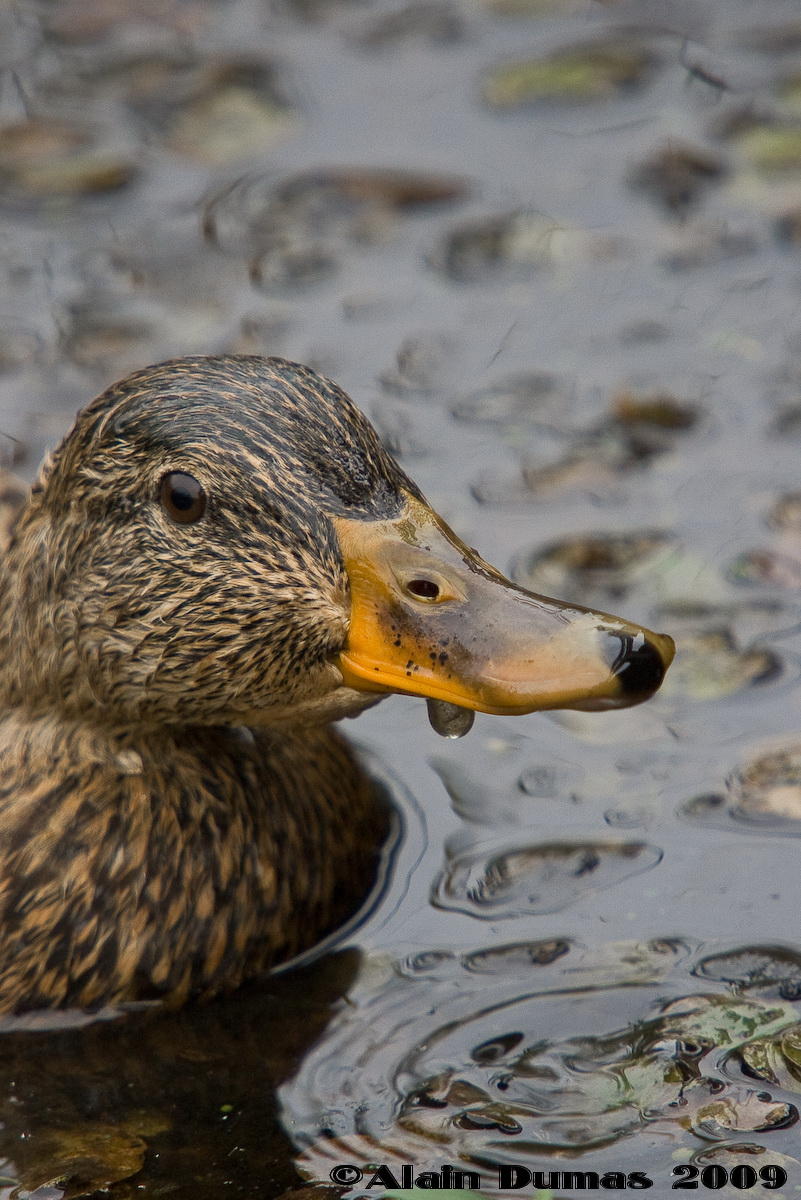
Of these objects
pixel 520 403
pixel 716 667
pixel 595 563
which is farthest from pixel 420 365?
pixel 716 667

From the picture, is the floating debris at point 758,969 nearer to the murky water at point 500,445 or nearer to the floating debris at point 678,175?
the murky water at point 500,445

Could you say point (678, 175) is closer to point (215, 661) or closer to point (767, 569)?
point (767, 569)

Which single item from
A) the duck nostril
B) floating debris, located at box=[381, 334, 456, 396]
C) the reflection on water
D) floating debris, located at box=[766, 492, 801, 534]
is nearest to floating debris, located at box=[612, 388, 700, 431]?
floating debris, located at box=[766, 492, 801, 534]

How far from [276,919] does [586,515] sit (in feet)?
7.18

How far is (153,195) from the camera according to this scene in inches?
331

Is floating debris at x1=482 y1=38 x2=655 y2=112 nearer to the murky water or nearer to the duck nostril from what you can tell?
the murky water

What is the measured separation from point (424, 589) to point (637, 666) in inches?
21.7

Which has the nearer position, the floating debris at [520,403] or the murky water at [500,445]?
the murky water at [500,445]

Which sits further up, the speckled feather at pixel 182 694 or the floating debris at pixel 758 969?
the speckled feather at pixel 182 694

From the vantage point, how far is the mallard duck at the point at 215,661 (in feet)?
14.2

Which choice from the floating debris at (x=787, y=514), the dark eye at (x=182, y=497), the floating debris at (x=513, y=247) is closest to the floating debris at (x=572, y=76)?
the floating debris at (x=513, y=247)

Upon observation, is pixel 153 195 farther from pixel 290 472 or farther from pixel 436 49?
pixel 290 472

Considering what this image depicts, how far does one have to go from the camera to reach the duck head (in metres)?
4.20

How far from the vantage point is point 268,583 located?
4523 millimetres
